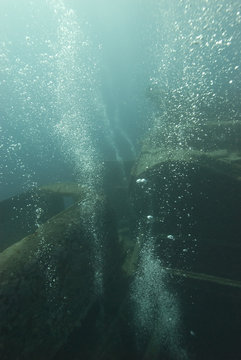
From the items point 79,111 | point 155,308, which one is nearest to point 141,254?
point 155,308

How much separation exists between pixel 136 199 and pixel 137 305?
2152mm

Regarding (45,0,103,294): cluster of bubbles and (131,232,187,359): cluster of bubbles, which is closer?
(131,232,187,359): cluster of bubbles

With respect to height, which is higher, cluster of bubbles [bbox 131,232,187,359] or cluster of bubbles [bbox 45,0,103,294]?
cluster of bubbles [bbox 45,0,103,294]

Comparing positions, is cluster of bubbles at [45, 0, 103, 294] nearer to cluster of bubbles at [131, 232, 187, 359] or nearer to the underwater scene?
the underwater scene

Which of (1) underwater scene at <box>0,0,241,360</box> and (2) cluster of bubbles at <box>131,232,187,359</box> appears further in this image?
(2) cluster of bubbles at <box>131,232,187,359</box>

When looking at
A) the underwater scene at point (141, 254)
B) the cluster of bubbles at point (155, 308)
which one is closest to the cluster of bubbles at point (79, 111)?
the underwater scene at point (141, 254)

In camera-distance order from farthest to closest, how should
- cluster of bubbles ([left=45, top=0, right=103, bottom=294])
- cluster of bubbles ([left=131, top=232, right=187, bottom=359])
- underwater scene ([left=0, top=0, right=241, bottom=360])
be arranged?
cluster of bubbles ([left=45, top=0, right=103, bottom=294]) → cluster of bubbles ([left=131, top=232, right=187, bottom=359]) → underwater scene ([left=0, top=0, right=241, bottom=360])

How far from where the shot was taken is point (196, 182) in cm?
468

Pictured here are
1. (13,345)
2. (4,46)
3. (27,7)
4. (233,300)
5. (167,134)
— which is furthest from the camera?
(4,46)

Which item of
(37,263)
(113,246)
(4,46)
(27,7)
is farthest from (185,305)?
(4,46)

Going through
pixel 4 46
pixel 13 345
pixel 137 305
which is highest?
pixel 4 46

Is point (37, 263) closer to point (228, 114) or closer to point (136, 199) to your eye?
point (136, 199)

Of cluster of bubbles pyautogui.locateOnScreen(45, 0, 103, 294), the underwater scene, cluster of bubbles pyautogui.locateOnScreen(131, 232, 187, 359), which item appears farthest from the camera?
cluster of bubbles pyautogui.locateOnScreen(45, 0, 103, 294)

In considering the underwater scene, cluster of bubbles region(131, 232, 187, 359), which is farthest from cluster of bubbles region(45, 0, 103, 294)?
cluster of bubbles region(131, 232, 187, 359)
